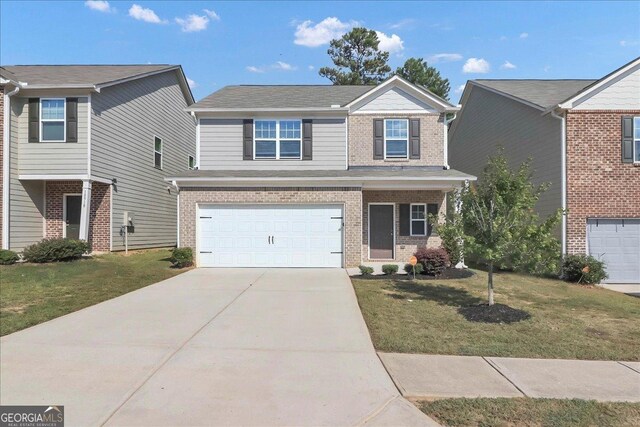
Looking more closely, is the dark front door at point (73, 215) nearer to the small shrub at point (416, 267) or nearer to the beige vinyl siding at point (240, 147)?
the beige vinyl siding at point (240, 147)

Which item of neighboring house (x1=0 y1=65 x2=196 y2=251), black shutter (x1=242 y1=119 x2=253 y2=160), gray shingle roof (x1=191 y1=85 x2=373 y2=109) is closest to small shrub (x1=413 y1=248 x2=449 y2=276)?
gray shingle roof (x1=191 y1=85 x2=373 y2=109)

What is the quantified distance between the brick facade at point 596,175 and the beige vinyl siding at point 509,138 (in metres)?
0.45

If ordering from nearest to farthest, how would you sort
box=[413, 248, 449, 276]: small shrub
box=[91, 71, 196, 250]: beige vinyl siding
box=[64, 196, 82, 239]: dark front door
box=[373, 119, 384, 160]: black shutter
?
box=[413, 248, 449, 276]: small shrub → box=[373, 119, 384, 160]: black shutter → box=[91, 71, 196, 250]: beige vinyl siding → box=[64, 196, 82, 239]: dark front door

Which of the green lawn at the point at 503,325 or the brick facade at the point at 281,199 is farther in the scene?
the brick facade at the point at 281,199

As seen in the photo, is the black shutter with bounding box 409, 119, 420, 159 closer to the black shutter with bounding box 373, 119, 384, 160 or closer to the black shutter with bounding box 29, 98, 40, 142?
the black shutter with bounding box 373, 119, 384, 160

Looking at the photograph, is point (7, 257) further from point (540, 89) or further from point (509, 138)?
point (540, 89)

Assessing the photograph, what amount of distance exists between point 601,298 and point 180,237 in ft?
38.9

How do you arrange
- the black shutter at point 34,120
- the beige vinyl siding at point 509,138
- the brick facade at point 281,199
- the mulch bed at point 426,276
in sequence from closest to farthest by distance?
the mulch bed at point 426,276
the brick facade at point 281,199
the beige vinyl siding at point 509,138
the black shutter at point 34,120

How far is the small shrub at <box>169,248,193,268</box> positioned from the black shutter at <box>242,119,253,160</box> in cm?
400

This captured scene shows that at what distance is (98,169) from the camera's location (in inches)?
593

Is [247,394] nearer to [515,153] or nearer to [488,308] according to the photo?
[488,308]

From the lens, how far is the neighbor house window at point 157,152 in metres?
19.5

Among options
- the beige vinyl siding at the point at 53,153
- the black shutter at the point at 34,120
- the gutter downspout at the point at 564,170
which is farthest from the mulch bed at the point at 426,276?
the black shutter at the point at 34,120

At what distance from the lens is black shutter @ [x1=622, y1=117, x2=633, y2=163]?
507 inches
